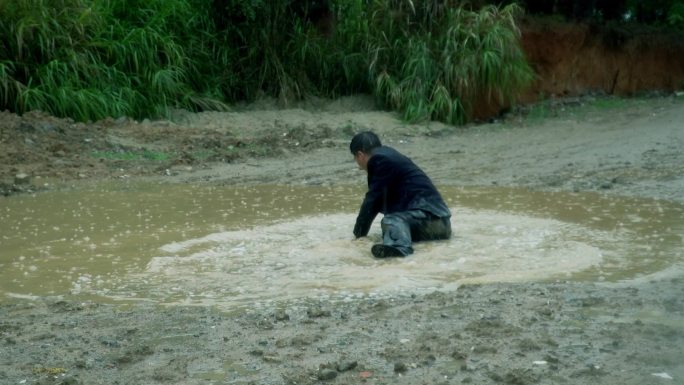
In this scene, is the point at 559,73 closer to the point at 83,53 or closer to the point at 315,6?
the point at 315,6

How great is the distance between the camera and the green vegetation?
15.1 m

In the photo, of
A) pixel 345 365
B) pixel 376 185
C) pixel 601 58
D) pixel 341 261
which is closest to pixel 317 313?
pixel 345 365

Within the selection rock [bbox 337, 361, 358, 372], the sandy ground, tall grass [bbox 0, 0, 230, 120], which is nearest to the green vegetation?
tall grass [bbox 0, 0, 230, 120]

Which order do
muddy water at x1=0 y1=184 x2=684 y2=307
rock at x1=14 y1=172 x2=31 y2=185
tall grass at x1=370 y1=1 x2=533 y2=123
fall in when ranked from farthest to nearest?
tall grass at x1=370 y1=1 x2=533 y2=123
rock at x1=14 y1=172 x2=31 y2=185
muddy water at x1=0 y1=184 x2=684 y2=307

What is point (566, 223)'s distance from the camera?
920 cm

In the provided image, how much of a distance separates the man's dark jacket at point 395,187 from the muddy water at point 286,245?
12.2 inches

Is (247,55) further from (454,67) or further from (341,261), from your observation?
(341,261)

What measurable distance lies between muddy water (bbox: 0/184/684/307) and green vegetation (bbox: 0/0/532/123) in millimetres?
4431

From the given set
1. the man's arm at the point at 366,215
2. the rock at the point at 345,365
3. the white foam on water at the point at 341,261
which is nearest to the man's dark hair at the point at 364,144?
the man's arm at the point at 366,215

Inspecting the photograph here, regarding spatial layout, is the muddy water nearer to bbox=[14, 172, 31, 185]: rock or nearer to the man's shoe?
the man's shoe

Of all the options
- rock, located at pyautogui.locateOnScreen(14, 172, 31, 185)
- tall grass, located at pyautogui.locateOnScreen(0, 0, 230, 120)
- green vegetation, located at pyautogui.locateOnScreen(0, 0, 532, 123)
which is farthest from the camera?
green vegetation, located at pyautogui.locateOnScreen(0, 0, 532, 123)

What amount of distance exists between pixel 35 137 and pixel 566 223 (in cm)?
732

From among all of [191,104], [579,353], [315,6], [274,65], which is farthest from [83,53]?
[579,353]

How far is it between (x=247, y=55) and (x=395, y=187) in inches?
382
